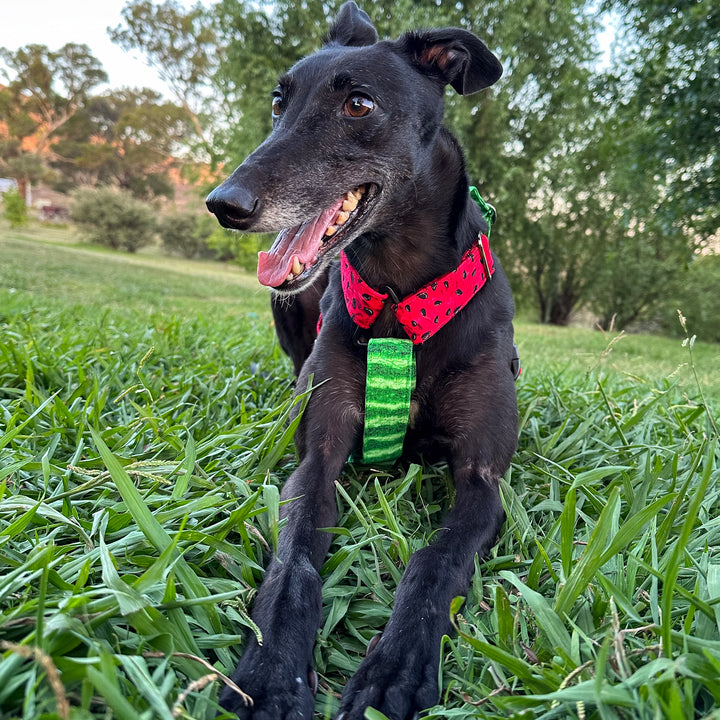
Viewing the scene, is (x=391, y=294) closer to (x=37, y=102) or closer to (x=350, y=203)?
(x=350, y=203)

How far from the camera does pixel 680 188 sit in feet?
32.1

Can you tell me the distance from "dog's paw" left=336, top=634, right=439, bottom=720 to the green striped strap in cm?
87

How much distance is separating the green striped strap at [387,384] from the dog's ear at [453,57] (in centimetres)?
119

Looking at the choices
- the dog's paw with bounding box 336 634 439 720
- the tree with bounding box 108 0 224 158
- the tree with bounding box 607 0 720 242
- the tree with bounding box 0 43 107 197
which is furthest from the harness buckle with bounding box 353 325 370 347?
the tree with bounding box 0 43 107 197

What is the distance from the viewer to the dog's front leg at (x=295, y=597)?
1183mm

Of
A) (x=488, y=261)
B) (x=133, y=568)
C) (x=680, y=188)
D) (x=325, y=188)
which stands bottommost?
(x=133, y=568)

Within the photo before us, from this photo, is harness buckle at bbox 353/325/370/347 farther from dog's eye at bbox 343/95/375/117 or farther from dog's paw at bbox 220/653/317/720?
dog's paw at bbox 220/653/317/720

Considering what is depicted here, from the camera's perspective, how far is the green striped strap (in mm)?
2064

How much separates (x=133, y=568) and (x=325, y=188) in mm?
1336

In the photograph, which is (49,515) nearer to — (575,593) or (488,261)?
(575,593)

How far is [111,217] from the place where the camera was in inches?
1144

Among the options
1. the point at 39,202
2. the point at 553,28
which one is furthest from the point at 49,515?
the point at 39,202

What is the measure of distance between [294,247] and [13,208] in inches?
1180

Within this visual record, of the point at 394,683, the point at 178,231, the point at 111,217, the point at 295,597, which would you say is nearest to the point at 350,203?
the point at 295,597
